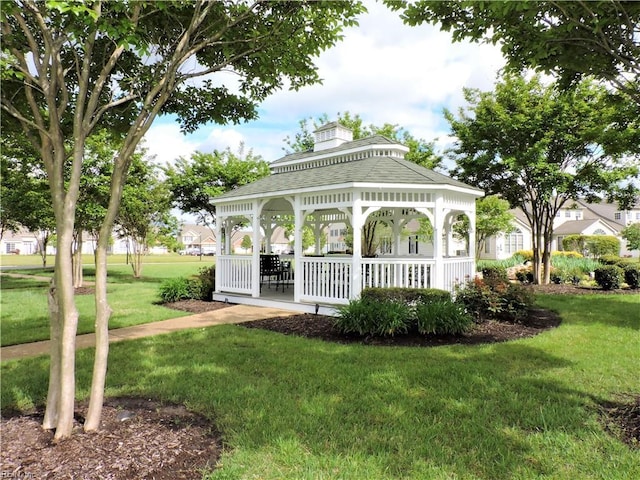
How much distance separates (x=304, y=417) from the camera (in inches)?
156

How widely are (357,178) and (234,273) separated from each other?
202 inches

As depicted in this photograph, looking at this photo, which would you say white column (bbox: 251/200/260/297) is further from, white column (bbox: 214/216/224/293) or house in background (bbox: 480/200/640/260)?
house in background (bbox: 480/200/640/260)

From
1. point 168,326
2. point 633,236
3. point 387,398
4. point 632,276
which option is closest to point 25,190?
point 168,326

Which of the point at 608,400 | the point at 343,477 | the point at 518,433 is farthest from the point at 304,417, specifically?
the point at 608,400

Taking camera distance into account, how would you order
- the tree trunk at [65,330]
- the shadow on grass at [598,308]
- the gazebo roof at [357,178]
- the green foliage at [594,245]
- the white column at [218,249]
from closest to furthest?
the tree trunk at [65,330] → the shadow on grass at [598,308] → the gazebo roof at [357,178] → the white column at [218,249] → the green foliage at [594,245]

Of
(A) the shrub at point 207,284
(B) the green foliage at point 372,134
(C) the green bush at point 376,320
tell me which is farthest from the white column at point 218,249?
(C) the green bush at point 376,320

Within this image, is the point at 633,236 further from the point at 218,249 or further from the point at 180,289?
the point at 180,289

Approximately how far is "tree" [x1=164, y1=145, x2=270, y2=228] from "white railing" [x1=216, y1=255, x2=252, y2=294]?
199 inches

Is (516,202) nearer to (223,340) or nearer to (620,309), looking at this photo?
(620,309)

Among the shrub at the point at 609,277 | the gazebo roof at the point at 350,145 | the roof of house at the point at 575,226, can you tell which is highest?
the gazebo roof at the point at 350,145

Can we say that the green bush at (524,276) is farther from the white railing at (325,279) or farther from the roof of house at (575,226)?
the roof of house at (575,226)

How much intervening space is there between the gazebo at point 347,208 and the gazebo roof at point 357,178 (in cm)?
2

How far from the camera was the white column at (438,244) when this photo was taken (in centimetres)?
928

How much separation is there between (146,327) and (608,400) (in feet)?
25.6
